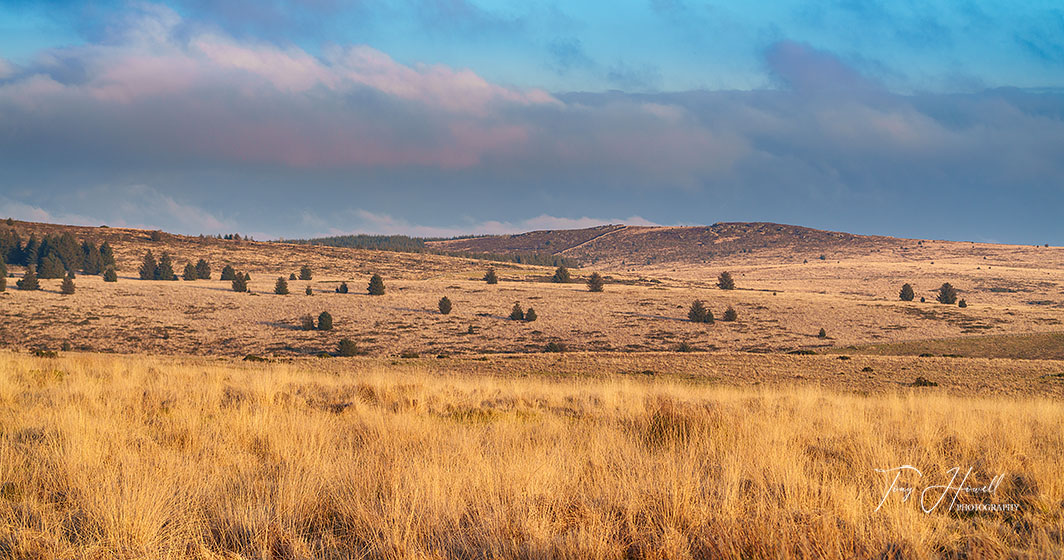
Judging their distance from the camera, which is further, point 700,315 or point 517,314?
point 517,314

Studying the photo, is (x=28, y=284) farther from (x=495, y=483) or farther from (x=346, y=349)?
(x=495, y=483)

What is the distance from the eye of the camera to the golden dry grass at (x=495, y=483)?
3771mm

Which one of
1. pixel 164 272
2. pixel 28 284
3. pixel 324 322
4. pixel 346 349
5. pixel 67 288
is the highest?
pixel 164 272

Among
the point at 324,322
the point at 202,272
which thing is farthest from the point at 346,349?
the point at 202,272

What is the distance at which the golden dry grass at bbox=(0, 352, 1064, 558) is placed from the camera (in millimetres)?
3771

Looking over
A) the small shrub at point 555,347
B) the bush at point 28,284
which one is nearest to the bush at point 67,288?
the bush at point 28,284

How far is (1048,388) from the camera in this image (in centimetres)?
2075

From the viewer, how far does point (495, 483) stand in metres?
4.73

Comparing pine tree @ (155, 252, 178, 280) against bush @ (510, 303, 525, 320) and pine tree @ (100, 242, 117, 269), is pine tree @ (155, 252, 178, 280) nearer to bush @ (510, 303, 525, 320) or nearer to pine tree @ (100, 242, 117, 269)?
pine tree @ (100, 242, 117, 269)

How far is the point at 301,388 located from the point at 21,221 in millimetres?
134122

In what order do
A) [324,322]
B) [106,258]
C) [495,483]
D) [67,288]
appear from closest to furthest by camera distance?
[495,483] → [324,322] → [67,288] → [106,258]

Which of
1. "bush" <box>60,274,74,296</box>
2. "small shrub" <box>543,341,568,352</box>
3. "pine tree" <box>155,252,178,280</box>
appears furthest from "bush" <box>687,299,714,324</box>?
"pine tree" <box>155,252,178,280</box>

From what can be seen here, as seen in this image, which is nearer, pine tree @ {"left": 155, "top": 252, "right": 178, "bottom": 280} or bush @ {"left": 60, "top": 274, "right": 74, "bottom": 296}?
bush @ {"left": 60, "top": 274, "right": 74, "bottom": 296}

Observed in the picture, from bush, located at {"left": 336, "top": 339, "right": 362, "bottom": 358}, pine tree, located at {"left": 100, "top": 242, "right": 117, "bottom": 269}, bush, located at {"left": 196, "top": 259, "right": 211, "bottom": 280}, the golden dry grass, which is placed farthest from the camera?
pine tree, located at {"left": 100, "top": 242, "right": 117, "bottom": 269}
